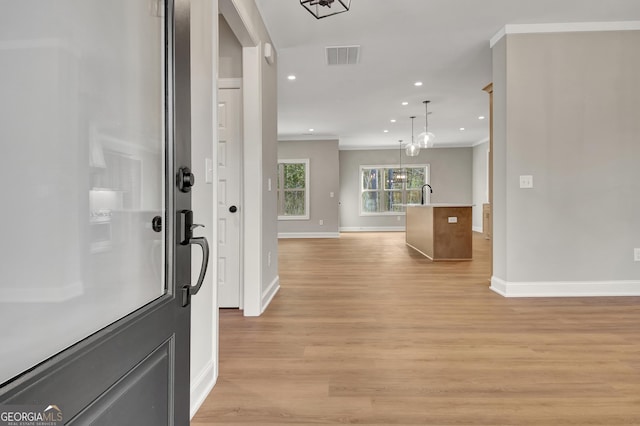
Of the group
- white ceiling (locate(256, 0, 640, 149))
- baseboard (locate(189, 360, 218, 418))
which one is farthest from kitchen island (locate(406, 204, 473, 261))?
baseboard (locate(189, 360, 218, 418))

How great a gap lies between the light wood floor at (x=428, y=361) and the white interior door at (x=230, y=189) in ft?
1.35

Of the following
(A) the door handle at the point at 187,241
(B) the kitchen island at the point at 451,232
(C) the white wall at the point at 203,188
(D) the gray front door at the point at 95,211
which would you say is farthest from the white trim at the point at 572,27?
(A) the door handle at the point at 187,241

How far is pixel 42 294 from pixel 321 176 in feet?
29.8

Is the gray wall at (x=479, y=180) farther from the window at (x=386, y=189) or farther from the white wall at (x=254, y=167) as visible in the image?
the white wall at (x=254, y=167)

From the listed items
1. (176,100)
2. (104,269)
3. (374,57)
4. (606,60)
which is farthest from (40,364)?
(606,60)

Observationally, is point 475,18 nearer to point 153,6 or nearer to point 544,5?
point 544,5

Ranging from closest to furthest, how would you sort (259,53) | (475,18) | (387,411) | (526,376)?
(387,411) < (526,376) < (259,53) < (475,18)

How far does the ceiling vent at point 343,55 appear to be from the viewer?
3.90 m

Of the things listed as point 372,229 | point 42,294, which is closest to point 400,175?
point 372,229

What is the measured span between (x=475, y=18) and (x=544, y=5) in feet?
1.81

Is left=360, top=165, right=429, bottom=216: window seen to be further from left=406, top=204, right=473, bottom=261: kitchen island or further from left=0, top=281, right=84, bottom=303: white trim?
left=0, top=281, right=84, bottom=303: white trim

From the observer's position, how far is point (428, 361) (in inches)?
80.4

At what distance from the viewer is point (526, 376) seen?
6.07 feet

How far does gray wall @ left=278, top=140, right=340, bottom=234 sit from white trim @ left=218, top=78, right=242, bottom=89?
6444 mm
